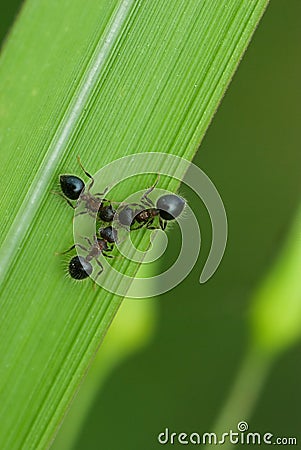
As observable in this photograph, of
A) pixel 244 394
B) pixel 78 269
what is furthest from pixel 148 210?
pixel 244 394

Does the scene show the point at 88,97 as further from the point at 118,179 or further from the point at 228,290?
the point at 228,290

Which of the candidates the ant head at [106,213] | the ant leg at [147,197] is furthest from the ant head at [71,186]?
the ant leg at [147,197]

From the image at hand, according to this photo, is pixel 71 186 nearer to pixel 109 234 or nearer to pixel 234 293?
pixel 109 234

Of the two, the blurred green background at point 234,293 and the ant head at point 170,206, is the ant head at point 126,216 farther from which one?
the blurred green background at point 234,293

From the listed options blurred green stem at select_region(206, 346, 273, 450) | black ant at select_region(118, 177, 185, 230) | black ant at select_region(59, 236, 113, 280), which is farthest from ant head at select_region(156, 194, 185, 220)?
blurred green stem at select_region(206, 346, 273, 450)

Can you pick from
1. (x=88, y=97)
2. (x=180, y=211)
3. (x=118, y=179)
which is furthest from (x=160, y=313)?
(x=88, y=97)

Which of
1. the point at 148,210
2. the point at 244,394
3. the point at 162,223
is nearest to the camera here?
the point at 148,210
